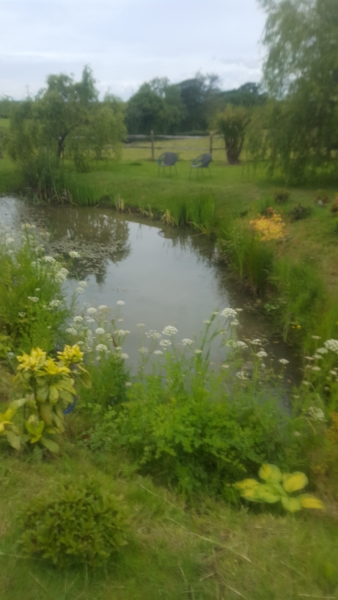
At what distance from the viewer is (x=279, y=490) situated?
→ 2547mm

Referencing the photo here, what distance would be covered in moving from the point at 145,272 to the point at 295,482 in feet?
19.6

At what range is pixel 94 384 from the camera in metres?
3.52

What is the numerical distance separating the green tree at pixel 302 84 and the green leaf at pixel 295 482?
30.0 ft

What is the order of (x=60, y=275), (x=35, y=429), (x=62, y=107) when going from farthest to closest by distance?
1. (x=62, y=107)
2. (x=60, y=275)
3. (x=35, y=429)

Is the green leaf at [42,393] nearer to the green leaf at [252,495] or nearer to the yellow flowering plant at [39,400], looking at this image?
the yellow flowering plant at [39,400]

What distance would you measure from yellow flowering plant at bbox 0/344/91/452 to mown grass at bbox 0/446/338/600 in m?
0.19

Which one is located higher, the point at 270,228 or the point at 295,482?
the point at 270,228

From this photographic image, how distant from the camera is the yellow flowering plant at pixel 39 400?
8.45 ft

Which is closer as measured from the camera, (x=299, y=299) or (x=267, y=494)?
(x=267, y=494)

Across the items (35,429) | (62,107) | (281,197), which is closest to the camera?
(35,429)

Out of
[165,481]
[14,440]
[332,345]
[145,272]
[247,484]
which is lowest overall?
[145,272]

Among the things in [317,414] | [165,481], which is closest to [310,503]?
[317,414]

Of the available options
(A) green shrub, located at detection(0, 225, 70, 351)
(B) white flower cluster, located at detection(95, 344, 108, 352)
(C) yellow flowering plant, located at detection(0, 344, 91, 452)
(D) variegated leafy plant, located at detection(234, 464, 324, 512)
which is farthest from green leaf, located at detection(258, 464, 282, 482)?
(A) green shrub, located at detection(0, 225, 70, 351)

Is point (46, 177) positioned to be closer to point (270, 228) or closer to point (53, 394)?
point (270, 228)
